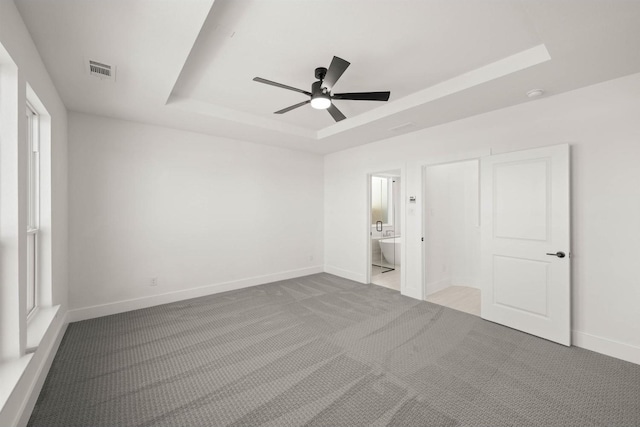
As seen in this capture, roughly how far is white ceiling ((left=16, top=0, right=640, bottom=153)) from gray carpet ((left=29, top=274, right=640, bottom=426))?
2660mm

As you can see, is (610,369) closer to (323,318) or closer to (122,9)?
(323,318)

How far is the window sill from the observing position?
1958 mm

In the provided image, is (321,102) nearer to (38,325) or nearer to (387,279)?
(38,325)

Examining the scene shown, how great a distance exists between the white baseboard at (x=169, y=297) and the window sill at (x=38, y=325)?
0.95m

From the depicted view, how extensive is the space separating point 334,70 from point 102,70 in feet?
7.01

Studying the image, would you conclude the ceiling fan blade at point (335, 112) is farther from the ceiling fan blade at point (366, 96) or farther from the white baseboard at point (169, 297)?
the white baseboard at point (169, 297)

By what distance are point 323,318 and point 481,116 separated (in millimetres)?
3341

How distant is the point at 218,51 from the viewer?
2.42 meters

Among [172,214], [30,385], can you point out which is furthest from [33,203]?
[172,214]

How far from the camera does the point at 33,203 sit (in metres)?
2.51

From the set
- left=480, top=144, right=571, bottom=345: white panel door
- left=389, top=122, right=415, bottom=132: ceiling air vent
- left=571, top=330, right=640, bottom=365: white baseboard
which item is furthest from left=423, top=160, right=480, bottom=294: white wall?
left=571, top=330, right=640, bottom=365: white baseboard

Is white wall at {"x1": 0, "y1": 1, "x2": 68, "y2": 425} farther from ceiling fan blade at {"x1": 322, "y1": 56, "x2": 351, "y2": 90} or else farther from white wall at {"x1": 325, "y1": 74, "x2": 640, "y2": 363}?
white wall at {"x1": 325, "y1": 74, "x2": 640, "y2": 363}

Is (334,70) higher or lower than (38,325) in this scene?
higher

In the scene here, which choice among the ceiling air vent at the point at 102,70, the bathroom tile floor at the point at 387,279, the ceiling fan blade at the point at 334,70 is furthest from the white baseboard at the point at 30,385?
the bathroom tile floor at the point at 387,279
